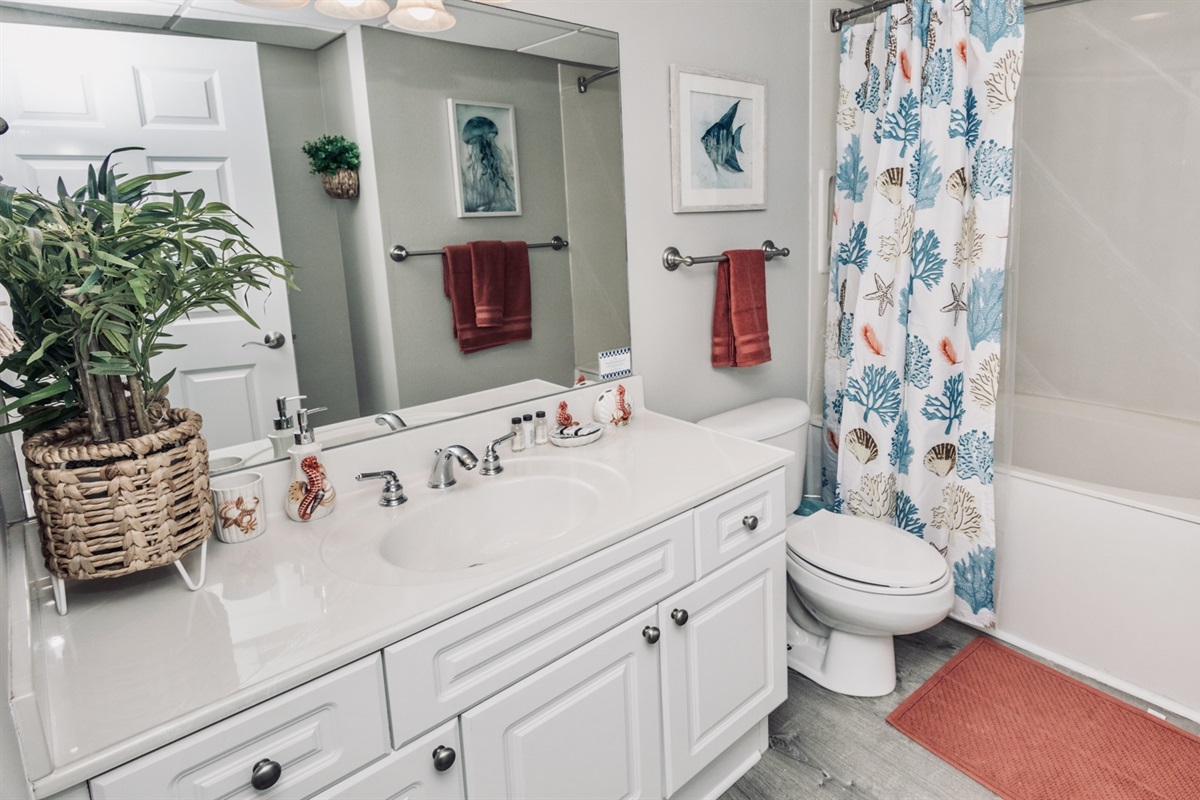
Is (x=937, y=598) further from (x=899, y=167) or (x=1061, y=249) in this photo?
(x=1061, y=249)

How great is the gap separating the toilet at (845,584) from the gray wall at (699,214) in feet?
0.60

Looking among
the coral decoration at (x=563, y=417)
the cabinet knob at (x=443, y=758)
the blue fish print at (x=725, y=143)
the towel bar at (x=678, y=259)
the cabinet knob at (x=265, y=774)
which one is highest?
the blue fish print at (x=725, y=143)

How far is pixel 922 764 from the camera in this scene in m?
1.74

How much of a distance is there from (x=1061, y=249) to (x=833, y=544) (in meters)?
1.54

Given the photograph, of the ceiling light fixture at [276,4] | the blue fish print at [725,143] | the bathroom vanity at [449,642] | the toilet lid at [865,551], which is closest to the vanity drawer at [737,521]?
the bathroom vanity at [449,642]

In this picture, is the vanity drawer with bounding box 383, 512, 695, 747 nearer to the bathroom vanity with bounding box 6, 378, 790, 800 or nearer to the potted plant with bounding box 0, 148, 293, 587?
the bathroom vanity with bounding box 6, 378, 790, 800

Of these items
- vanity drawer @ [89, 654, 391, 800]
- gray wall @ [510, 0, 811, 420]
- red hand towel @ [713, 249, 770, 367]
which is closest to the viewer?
vanity drawer @ [89, 654, 391, 800]

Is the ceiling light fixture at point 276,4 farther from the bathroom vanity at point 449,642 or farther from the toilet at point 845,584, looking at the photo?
the toilet at point 845,584

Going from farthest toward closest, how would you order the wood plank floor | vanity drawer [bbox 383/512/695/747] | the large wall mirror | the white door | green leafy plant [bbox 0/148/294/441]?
the wood plank floor < the large wall mirror < the white door < vanity drawer [bbox 383/512/695/747] < green leafy plant [bbox 0/148/294/441]

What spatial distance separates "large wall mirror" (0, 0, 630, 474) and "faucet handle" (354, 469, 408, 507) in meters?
0.13

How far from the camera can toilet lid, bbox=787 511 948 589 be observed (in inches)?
71.7

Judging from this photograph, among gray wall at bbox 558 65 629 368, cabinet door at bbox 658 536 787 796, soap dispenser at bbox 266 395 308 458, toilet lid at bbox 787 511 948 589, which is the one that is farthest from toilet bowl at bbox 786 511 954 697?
soap dispenser at bbox 266 395 308 458

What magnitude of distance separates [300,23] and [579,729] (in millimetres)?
1413

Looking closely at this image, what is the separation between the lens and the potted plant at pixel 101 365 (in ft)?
2.99
